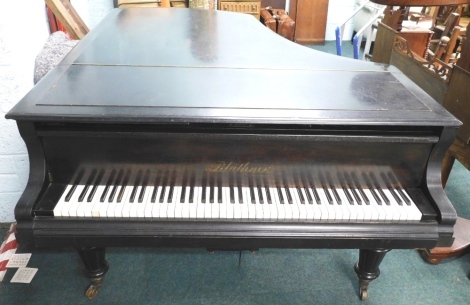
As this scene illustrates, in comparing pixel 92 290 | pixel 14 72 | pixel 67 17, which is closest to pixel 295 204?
pixel 92 290

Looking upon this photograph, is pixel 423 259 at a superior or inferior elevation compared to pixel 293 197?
inferior

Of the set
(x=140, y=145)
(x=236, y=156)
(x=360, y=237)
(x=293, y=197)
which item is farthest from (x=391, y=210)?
(x=140, y=145)

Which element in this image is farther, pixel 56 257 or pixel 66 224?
pixel 56 257

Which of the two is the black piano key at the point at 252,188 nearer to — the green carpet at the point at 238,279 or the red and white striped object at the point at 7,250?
the green carpet at the point at 238,279

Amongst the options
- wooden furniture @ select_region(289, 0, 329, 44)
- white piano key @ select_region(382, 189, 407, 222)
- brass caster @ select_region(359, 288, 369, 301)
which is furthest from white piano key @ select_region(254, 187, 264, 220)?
wooden furniture @ select_region(289, 0, 329, 44)

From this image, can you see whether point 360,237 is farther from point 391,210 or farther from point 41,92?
point 41,92

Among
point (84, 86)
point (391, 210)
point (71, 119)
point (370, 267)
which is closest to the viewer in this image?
point (71, 119)

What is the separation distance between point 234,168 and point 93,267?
0.85 meters

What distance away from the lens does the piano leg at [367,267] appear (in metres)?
1.65

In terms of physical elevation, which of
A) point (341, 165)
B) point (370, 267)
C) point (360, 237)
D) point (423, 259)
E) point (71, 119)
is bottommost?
point (423, 259)

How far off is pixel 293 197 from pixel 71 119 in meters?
0.76

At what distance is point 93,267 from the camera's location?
65.5 inches

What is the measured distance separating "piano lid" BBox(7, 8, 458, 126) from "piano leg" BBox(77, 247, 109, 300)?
68 cm

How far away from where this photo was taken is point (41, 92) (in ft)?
4.25
